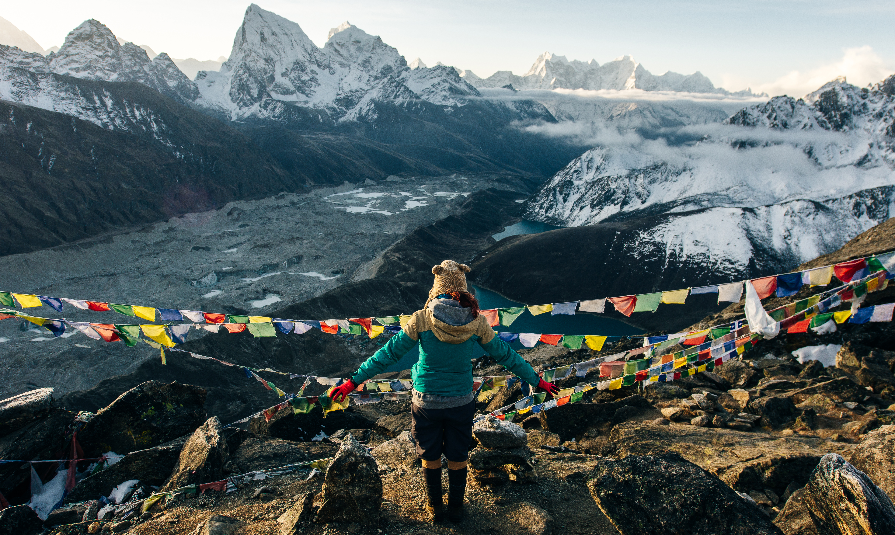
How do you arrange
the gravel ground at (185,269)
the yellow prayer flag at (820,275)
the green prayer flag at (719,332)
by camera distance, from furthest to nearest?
the gravel ground at (185,269) → the green prayer flag at (719,332) → the yellow prayer flag at (820,275)

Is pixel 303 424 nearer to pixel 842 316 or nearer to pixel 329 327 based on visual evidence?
pixel 329 327

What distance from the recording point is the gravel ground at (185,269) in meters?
40.8

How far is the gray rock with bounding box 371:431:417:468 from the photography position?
6.39 meters

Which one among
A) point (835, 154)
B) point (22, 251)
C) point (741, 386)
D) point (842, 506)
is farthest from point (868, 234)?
point (835, 154)

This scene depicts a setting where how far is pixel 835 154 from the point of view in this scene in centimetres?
13825

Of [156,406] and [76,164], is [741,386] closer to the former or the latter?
[156,406]

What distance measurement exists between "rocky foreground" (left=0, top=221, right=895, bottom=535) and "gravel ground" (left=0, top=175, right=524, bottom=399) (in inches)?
1502

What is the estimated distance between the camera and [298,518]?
179 inches

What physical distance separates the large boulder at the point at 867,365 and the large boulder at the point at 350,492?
10.3 m

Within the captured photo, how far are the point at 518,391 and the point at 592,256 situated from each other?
218 ft

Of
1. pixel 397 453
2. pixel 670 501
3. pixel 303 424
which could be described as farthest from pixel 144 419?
pixel 670 501

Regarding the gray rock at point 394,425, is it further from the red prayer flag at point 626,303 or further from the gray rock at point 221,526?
the red prayer flag at point 626,303

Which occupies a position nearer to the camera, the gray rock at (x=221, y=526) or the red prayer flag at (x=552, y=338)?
the gray rock at (x=221, y=526)

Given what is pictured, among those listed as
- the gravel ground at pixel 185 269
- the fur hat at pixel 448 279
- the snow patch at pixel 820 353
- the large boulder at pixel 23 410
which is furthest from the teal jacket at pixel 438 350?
the gravel ground at pixel 185 269
